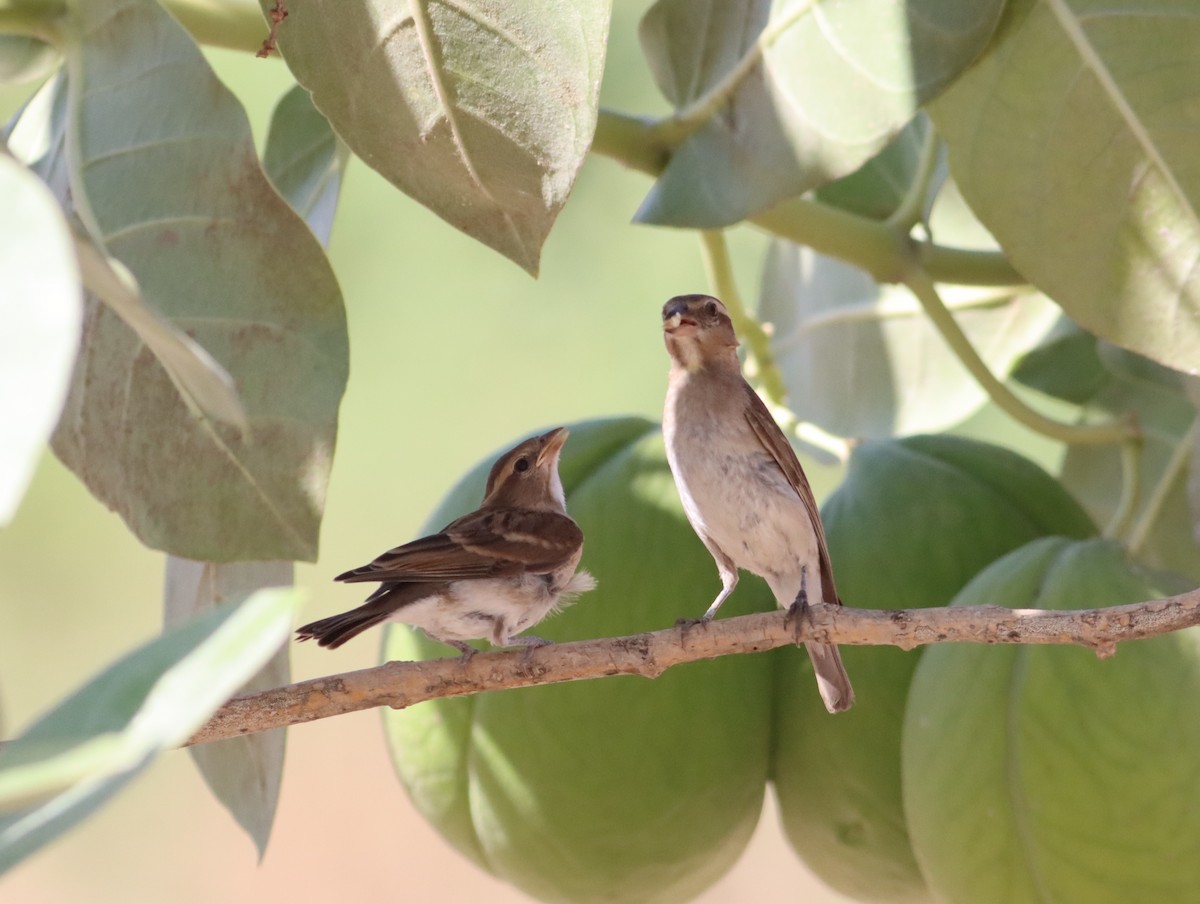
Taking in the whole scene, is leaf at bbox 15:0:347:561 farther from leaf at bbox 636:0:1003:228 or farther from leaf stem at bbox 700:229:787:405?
leaf stem at bbox 700:229:787:405

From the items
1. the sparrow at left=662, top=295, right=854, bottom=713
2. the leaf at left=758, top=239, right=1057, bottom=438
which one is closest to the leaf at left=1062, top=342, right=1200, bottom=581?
the leaf at left=758, top=239, right=1057, bottom=438

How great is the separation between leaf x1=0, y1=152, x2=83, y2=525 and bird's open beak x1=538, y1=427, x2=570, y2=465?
70 centimetres

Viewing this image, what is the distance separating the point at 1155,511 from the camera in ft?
2.95

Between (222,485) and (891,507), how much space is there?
0.41 metres

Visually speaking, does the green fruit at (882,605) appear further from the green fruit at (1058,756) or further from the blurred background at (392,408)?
the blurred background at (392,408)

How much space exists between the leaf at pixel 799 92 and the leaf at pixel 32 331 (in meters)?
0.52

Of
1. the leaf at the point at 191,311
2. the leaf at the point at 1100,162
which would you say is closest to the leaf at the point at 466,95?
the leaf at the point at 191,311

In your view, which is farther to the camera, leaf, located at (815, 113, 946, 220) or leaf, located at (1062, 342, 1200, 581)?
leaf, located at (815, 113, 946, 220)

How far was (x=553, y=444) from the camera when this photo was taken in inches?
36.0

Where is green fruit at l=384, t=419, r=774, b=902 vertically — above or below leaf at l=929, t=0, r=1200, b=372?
below

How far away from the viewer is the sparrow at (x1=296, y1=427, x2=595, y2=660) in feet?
2.74

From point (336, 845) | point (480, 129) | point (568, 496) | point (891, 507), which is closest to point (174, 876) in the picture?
point (336, 845)

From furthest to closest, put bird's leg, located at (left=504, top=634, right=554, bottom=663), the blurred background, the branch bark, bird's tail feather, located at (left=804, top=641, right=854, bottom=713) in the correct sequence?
the blurred background
bird's tail feather, located at (left=804, top=641, right=854, bottom=713)
bird's leg, located at (left=504, top=634, right=554, bottom=663)
the branch bark

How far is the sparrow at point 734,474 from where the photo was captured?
0.81 meters
